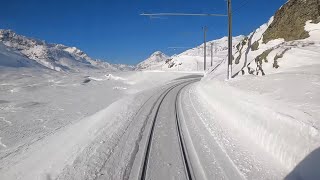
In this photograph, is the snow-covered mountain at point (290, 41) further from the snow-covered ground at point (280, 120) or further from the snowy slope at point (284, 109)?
the snow-covered ground at point (280, 120)

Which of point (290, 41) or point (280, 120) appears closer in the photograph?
point (280, 120)

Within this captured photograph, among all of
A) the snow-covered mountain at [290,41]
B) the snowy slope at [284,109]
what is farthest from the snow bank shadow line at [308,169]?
the snow-covered mountain at [290,41]

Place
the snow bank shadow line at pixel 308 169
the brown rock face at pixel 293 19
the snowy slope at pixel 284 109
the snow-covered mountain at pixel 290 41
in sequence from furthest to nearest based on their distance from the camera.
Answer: the brown rock face at pixel 293 19 < the snow-covered mountain at pixel 290 41 < the snowy slope at pixel 284 109 < the snow bank shadow line at pixel 308 169

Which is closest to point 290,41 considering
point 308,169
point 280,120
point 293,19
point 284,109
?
point 293,19

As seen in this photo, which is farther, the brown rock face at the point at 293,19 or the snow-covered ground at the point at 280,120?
the brown rock face at the point at 293,19

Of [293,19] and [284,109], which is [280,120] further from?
[293,19]

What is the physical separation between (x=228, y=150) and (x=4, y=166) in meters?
8.14

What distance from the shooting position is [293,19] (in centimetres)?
3077

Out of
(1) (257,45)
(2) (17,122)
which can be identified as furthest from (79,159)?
(1) (257,45)

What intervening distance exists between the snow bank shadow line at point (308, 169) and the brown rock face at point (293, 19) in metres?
22.1

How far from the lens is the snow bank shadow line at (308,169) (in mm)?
7595

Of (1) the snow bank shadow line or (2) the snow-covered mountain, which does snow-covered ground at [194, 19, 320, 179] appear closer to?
(1) the snow bank shadow line

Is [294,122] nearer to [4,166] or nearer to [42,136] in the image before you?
[4,166]

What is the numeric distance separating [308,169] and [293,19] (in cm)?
2590
